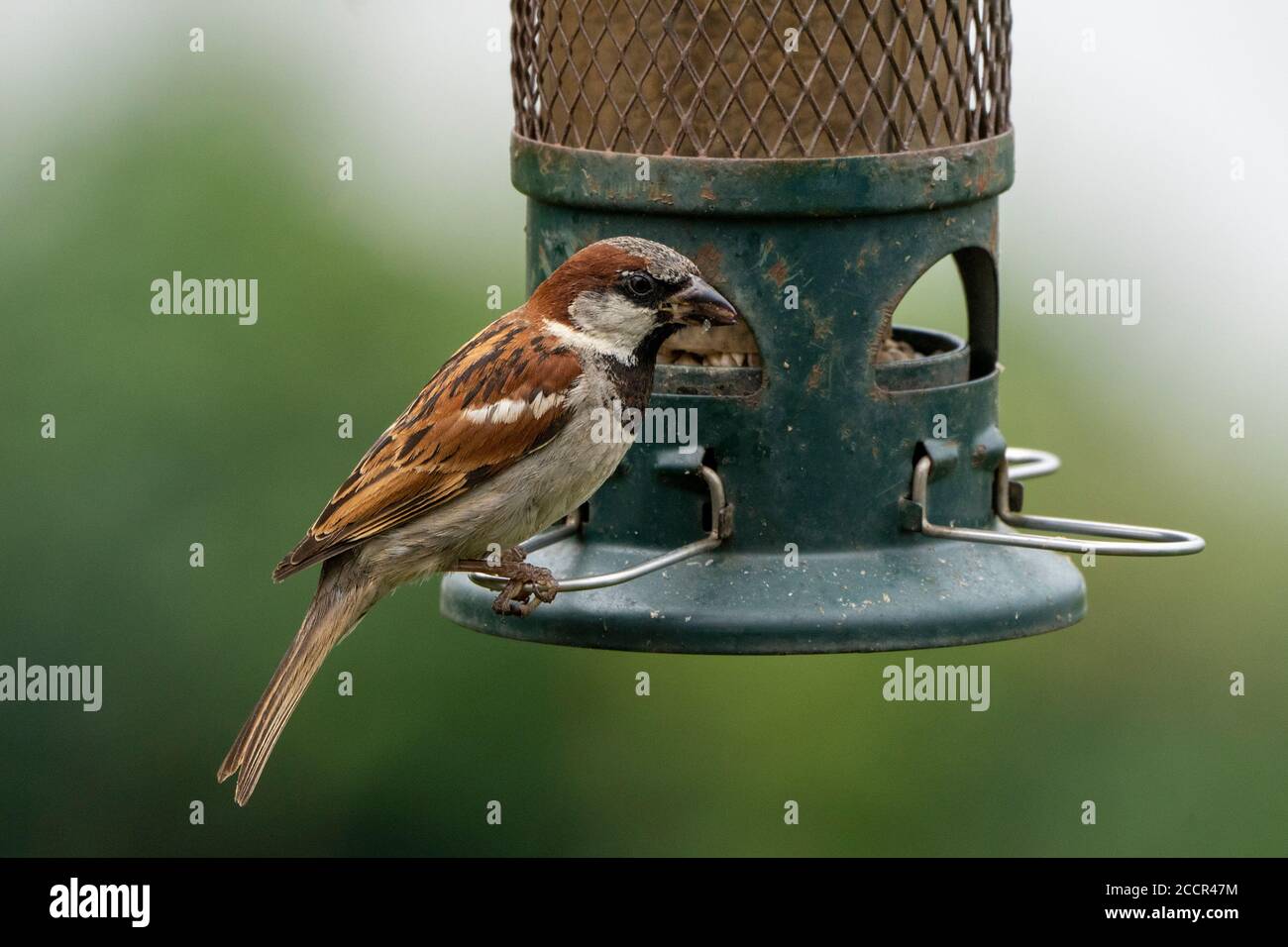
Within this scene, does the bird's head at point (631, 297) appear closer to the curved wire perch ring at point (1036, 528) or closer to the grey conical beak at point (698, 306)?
the grey conical beak at point (698, 306)

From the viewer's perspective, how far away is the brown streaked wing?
6.36 m

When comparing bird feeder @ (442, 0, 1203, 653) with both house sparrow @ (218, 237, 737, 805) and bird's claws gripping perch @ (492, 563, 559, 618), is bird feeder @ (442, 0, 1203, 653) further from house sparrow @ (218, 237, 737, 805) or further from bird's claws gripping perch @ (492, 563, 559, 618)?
house sparrow @ (218, 237, 737, 805)

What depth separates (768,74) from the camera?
6449 millimetres

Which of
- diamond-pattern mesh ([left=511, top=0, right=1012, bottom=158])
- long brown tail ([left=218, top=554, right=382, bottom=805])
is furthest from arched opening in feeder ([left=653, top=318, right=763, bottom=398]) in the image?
long brown tail ([left=218, top=554, right=382, bottom=805])

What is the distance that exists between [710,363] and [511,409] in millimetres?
768

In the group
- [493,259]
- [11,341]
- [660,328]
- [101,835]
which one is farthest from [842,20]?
[101,835]

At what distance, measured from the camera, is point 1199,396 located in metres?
9.88

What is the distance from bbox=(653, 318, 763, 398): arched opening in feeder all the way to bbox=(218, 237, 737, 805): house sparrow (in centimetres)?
28

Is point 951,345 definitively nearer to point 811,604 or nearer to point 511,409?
point 811,604

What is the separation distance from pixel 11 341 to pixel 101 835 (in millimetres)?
2005

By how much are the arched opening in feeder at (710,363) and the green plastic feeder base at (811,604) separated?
19.4 inches

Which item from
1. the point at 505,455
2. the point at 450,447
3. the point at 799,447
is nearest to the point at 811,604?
the point at 799,447

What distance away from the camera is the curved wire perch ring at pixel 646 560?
19.4 ft

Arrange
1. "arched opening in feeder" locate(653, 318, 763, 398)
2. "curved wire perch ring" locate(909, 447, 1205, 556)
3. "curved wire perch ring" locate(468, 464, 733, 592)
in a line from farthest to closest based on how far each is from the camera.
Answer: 1. "arched opening in feeder" locate(653, 318, 763, 398)
2. "curved wire perch ring" locate(909, 447, 1205, 556)
3. "curved wire perch ring" locate(468, 464, 733, 592)
